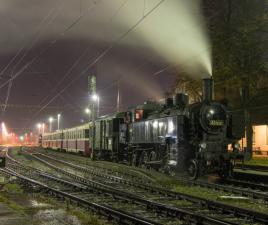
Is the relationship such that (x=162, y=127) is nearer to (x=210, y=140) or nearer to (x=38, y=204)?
(x=210, y=140)

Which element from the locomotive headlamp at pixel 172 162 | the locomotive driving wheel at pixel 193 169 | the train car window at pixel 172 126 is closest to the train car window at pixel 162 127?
the train car window at pixel 172 126

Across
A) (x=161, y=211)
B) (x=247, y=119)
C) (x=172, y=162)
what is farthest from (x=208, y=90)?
(x=247, y=119)

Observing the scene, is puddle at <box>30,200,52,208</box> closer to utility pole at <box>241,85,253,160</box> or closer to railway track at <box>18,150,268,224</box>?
railway track at <box>18,150,268,224</box>

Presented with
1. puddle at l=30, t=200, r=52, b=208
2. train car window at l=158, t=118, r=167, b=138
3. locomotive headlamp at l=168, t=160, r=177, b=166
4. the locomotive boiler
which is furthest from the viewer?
train car window at l=158, t=118, r=167, b=138

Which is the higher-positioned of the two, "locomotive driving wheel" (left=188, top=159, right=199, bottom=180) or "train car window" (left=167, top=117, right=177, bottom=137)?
"train car window" (left=167, top=117, right=177, bottom=137)

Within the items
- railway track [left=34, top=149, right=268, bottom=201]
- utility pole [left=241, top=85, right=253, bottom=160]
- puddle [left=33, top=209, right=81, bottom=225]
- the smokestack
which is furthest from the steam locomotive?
puddle [left=33, top=209, right=81, bottom=225]

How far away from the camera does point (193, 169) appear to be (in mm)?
20328

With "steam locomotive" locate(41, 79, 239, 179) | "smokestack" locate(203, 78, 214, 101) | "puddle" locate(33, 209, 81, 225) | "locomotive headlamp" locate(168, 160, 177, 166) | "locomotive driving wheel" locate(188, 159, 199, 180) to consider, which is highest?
"smokestack" locate(203, 78, 214, 101)

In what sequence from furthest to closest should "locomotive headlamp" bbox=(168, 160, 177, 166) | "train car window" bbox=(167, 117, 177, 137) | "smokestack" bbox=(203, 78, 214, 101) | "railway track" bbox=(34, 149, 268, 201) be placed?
"smokestack" bbox=(203, 78, 214, 101) < "train car window" bbox=(167, 117, 177, 137) < "locomotive headlamp" bbox=(168, 160, 177, 166) < "railway track" bbox=(34, 149, 268, 201)

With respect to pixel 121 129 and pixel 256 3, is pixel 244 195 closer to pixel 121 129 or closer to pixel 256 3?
pixel 121 129

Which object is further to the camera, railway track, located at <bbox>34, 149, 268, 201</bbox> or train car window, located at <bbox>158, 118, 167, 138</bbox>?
train car window, located at <bbox>158, 118, 167, 138</bbox>

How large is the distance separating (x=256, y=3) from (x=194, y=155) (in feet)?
48.1

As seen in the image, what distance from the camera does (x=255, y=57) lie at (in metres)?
30.8

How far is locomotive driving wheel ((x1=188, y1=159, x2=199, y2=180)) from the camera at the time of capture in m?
20.0
